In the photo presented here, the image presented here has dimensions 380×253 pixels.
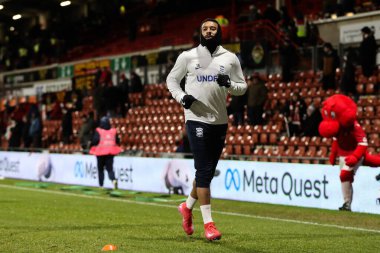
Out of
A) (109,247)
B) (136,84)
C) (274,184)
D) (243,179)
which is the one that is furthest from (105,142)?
(109,247)

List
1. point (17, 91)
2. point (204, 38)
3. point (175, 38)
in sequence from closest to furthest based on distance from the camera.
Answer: point (204, 38) < point (175, 38) < point (17, 91)

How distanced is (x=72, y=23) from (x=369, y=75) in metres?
30.7

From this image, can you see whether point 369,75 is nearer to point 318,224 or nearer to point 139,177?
point 139,177

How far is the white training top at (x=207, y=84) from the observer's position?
920 centimetres

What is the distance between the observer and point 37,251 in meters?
8.17

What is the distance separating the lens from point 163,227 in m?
10.9

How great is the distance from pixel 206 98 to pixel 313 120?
1192 cm

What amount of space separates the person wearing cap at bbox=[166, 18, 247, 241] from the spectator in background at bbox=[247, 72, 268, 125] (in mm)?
13546

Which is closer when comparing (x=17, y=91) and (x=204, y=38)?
(x=204, y=38)

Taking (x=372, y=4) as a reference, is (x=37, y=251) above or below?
below

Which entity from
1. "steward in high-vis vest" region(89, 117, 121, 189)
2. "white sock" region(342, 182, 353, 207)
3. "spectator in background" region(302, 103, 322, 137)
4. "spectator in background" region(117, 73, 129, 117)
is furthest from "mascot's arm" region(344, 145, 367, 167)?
"spectator in background" region(117, 73, 129, 117)

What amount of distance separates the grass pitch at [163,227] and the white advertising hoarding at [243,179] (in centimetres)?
53

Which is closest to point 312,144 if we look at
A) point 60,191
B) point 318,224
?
point 60,191

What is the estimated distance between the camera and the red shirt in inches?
559
